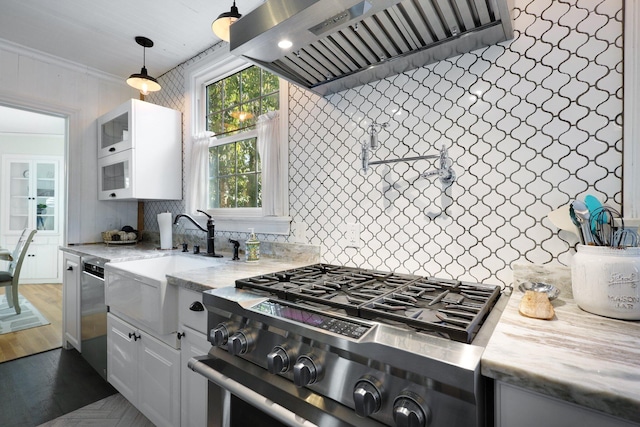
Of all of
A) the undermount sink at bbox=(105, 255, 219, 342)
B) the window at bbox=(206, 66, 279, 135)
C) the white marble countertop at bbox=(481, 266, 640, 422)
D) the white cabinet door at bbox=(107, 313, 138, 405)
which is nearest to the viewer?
the white marble countertop at bbox=(481, 266, 640, 422)

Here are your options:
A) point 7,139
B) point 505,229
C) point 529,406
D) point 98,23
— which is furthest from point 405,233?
point 7,139

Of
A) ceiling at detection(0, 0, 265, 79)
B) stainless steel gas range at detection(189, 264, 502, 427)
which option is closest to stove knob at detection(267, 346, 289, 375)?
stainless steel gas range at detection(189, 264, 502, 427)

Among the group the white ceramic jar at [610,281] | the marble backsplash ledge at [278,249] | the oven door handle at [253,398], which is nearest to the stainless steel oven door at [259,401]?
the oven door handle at [253,398]

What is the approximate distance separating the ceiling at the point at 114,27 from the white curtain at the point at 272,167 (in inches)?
30.6

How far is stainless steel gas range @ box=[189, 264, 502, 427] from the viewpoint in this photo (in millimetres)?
683

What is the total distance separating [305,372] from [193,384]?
0.85 metres

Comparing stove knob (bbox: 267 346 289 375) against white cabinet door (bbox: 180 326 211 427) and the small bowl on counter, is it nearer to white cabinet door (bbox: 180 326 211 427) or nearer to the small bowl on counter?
white cabinet door (bbox: 180 326 211 427)

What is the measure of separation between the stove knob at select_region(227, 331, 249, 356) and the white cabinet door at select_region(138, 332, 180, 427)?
61cm

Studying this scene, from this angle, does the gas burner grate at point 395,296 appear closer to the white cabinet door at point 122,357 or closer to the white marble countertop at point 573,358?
the white marble countertop at point 573,358

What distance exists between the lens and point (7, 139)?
5191mm

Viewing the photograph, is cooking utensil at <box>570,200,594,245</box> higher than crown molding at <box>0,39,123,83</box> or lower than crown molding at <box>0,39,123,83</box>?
lower

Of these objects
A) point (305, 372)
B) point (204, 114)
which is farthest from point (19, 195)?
point (305, 372)

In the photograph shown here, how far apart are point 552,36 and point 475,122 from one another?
38 cm

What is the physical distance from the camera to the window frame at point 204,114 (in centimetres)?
203
